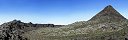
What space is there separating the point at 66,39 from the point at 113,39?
3997 cm

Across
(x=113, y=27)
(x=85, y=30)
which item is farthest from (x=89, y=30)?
(x=113, y=27)

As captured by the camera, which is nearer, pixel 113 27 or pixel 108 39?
pixel 108 39

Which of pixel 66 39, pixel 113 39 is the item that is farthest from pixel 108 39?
pixel 66 39

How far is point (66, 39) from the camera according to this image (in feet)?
499

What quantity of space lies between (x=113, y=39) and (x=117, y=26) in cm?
6845

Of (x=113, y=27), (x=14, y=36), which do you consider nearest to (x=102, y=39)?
(x=14, y=36)

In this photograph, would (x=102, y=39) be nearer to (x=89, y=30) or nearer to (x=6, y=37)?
(x=6, y=37)

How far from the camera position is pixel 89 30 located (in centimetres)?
18512

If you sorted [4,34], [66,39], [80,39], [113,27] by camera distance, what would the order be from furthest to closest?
1. [113,27]
2. [66,39]
3. [80,39]
4. [4,34]

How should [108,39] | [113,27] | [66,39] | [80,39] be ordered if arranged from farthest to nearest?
[113,27], [66,39], [80,39], [108,39]

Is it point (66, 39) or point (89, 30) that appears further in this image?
point (89, 30)

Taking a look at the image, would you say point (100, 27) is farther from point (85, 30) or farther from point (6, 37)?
point (6, 37)

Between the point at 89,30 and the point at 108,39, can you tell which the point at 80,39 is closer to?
the point at 108,39

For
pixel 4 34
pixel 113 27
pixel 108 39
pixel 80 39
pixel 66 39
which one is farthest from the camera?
pixel 113 27
